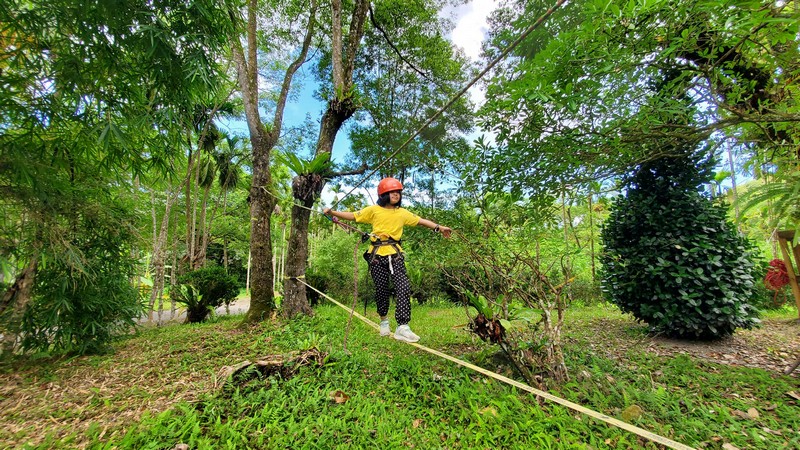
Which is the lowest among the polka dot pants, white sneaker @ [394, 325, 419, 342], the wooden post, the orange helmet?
white sneaker @ [394, 325, 419, 342]

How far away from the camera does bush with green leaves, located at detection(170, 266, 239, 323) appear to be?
23.1 ft

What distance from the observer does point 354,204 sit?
20.4 ft

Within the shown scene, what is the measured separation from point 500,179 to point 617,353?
9.05ft

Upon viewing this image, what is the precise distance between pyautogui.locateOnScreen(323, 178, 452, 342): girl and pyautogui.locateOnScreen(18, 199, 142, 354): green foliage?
10.6ft

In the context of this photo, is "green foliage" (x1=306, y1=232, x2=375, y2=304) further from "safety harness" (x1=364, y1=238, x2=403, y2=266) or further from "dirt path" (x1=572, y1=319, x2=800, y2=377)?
"dirt path" (x1=572, y1=319, x2=800, y2=377)

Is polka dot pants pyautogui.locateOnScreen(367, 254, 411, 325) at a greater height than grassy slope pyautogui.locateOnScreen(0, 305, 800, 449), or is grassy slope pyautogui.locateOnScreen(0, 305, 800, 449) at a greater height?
polka dot pants pyautogui.locateOnScreen(367, 254, 411, 325)

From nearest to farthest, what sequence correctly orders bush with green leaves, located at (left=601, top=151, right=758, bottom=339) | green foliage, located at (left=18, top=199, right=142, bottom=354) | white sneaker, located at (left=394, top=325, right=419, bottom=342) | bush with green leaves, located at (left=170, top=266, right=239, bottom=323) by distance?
white sneaker, located at (left=394, top=325, right=419, bottom=342)
green foliage, located at (left=18, top=199, right=142, bottom=354)
bush with green leaves, located at (left=601, top=151, right=758, bottom=339)
bush with green leaves, located at (left=170, top=266, right=239, bottom=323)

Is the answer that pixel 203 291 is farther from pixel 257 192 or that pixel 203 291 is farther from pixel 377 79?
pixel 377 79

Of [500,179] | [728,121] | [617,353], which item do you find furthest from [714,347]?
[500,179]

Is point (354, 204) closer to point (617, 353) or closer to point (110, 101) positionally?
point (110, 101)

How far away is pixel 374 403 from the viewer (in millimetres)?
2623

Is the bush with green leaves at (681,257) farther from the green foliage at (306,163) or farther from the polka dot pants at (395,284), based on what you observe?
the green foliage at (306,163)

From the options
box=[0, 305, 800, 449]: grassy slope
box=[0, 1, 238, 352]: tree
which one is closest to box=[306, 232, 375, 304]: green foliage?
box=[0, 305, 800, 449]: grassy slope

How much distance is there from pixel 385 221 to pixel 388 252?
35cm
